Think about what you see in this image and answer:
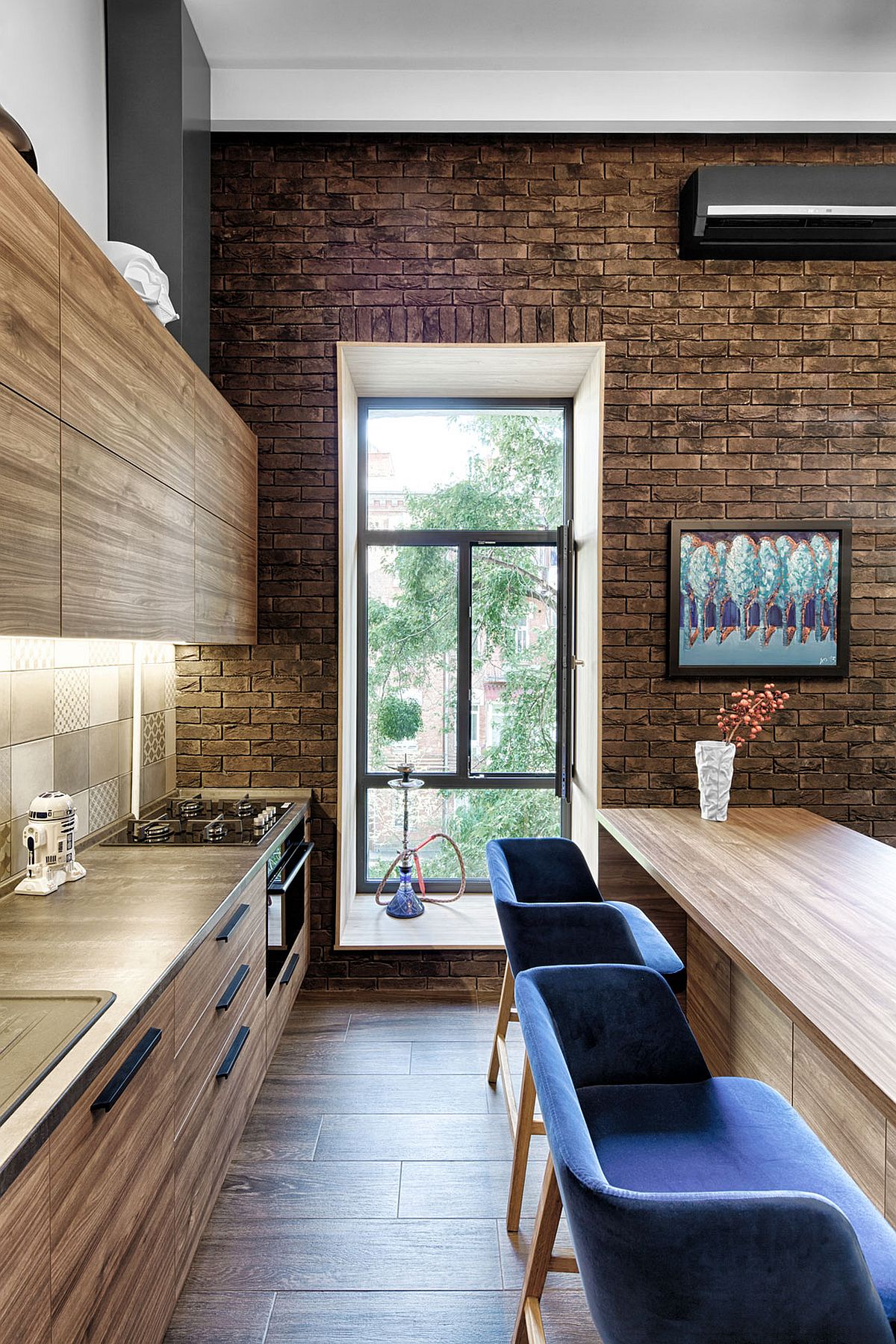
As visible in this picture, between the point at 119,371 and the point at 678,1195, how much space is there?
1.77 m

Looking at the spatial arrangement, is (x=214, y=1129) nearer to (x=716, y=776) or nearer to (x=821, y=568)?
(x=716, y=776)

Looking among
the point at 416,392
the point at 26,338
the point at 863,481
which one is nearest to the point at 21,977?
the point at 26,338

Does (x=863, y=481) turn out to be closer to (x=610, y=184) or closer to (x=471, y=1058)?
(x=610, y=184)

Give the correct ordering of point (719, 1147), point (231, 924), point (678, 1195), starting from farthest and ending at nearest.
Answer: point (231, 924) < point (719, 1147) < point (678, 1195)

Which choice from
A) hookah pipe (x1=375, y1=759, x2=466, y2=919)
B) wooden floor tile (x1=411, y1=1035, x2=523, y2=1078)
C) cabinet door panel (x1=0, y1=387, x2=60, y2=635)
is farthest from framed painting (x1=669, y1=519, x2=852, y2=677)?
cabinet door panel (x1=0, y1=387, x2=60, y2=635)

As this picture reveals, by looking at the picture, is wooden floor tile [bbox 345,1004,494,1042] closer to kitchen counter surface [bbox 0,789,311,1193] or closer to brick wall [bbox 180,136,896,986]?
brick wall [bbox 180,136,896,986]

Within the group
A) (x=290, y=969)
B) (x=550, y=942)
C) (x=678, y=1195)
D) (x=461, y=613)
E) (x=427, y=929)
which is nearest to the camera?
(x=678, y=1195)

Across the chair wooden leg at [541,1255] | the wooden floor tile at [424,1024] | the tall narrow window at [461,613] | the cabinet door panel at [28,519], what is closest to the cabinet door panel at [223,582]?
the tall narrow window at [461,613]

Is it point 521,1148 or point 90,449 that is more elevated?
point 90,449

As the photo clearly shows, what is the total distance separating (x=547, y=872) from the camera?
93.2 inches

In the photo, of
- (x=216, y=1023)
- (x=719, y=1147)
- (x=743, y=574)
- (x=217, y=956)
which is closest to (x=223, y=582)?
(x=217, y=956)

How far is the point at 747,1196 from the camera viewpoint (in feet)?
A: 2.82

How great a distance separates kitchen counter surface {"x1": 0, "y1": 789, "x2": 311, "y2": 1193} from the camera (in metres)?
1.04

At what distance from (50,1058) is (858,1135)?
1.46 metres
